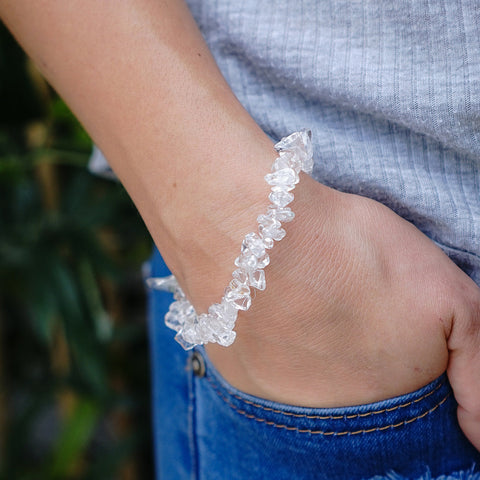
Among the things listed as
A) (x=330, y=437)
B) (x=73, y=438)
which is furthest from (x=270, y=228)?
(x=73, y=438)

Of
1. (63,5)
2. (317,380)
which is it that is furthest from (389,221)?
(63,5)

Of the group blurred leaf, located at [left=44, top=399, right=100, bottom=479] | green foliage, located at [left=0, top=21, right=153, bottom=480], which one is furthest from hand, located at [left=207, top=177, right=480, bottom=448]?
blurred leaf, located at [left=44, top=399, right=100, bottom=479]

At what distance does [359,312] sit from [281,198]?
0.14 meters

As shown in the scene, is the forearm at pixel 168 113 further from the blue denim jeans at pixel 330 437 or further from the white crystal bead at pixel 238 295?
the blue denim jeans at pixel 330 437

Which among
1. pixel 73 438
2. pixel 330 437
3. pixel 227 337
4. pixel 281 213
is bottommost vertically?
pixel 73 438

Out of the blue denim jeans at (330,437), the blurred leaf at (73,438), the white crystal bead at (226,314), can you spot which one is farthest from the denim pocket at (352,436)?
the blurred leaf at (73,438)

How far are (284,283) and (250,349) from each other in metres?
0.08

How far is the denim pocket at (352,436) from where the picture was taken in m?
0.56

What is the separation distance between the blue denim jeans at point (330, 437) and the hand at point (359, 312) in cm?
2

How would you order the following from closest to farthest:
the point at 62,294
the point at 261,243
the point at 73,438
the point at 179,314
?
the point at 261,243, the point at 179,314, the point at 62,294, the point at 73,438

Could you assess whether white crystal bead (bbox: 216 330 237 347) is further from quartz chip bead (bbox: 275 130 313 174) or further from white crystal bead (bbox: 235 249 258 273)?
quartz chip bead (bbox: 275 130 313 174)

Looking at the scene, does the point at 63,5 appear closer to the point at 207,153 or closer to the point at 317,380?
the point at 207,153

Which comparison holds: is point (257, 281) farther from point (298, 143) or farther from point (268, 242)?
point (298, 143)

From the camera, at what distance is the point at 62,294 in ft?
4.82
